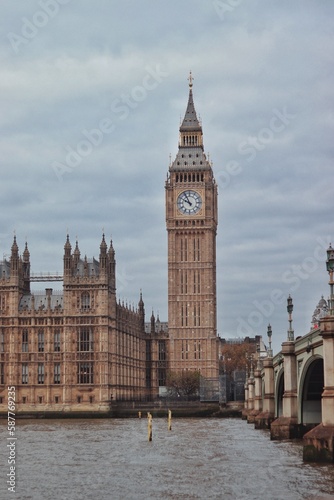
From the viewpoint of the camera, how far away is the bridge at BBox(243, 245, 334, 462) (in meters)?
40.6

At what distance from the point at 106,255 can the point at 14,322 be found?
14.2 meters

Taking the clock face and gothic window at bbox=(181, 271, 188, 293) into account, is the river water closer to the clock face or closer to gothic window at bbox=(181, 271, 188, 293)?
gothic window at bbox=(181, 271, 188, 293)

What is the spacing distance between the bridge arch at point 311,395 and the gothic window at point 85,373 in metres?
71.9

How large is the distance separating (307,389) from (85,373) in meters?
73.4

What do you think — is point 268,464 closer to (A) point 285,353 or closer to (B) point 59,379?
(A) point 285,353

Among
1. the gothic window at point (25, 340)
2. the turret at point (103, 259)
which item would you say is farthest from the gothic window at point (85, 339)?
the turret at point (103, 259)

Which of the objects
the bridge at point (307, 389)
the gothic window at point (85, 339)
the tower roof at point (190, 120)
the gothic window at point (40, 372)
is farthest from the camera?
the tower roof at point (190, 120)

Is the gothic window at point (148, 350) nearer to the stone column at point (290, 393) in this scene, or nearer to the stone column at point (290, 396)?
the stone column at point (290, 393)

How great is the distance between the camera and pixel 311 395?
186ft

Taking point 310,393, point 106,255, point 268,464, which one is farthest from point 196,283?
point 268,464

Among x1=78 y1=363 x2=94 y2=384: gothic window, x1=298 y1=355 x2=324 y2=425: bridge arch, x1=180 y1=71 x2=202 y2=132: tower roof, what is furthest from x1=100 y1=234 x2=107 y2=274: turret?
x1=298 y1=355 x2=324 y2=425: bridge arch

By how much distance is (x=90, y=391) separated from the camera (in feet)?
414

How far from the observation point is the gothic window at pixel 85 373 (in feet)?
415

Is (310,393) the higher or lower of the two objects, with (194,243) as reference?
lower
